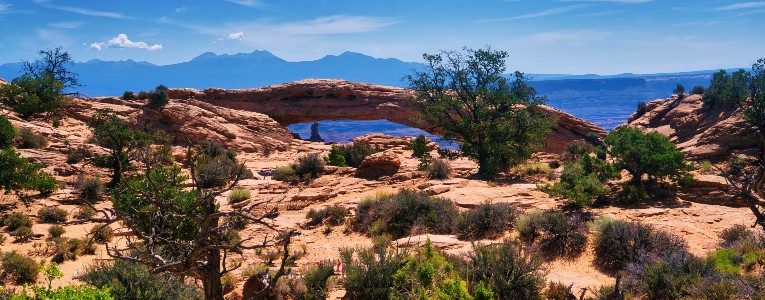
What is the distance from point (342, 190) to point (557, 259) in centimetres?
963

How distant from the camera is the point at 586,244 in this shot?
11.0 meters

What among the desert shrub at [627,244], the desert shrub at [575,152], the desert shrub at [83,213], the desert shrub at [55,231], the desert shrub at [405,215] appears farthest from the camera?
the desert shrub at [575,152]

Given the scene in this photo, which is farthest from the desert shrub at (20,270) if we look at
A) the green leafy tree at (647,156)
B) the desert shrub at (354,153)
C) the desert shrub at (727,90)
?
the desert shrub at (727,90)

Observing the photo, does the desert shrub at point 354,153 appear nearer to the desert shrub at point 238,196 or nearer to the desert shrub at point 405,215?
the desert shrub at point 238,196

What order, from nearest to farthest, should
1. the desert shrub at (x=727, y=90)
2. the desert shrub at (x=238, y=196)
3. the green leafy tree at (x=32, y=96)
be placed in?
the desert shrub at (x=238, y=196)
the green leafy tree at (x=32, y=96)
the desert shrub at (x=727, y=90)

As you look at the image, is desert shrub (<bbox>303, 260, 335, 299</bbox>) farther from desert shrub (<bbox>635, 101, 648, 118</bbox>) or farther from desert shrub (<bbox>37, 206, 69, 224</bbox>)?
desert shrub (<bbox>635, 101, 648, 118</bbox>)

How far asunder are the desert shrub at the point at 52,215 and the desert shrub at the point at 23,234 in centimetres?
146

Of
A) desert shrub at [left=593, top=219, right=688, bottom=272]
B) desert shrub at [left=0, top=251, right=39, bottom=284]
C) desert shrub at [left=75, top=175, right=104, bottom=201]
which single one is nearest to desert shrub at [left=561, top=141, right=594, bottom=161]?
desert shrub at [left=593, top=219, right=688, bottom=272]

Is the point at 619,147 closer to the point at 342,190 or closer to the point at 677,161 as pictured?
the point at 677,161

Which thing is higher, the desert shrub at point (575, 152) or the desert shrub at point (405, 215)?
the desert shrub at point (405, 215)

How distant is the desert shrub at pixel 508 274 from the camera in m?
8.20

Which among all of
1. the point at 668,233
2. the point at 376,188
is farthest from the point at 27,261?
the point at 668,233

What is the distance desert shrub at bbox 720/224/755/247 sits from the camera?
33.3 ft

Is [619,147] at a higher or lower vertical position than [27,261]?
higher
